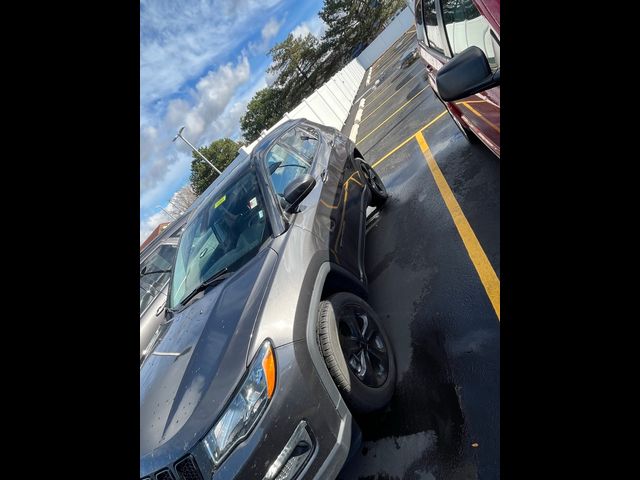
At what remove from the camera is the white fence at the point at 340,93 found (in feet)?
39.4

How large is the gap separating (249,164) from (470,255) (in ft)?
7.22

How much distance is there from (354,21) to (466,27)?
130ft

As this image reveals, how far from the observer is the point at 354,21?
3562cm

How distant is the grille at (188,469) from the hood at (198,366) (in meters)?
0.04

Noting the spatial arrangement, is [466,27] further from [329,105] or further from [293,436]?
[329,105]

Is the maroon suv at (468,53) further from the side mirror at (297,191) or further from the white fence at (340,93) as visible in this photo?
the white fence at (340,93)

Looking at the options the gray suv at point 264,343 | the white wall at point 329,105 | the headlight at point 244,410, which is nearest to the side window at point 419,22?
the gray suv at point 264,343

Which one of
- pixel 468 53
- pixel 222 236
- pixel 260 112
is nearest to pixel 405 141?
pixel 222 236

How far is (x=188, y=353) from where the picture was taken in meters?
2.06

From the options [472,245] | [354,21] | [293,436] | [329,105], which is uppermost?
[354,21]
